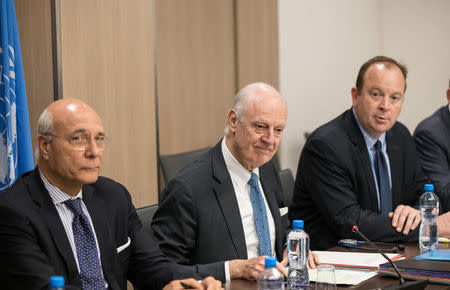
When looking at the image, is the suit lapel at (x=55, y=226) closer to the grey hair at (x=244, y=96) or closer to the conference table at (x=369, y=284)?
the conference table at (x=369, y=284)

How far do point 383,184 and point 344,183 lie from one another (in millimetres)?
271

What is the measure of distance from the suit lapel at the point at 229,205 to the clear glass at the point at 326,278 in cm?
50

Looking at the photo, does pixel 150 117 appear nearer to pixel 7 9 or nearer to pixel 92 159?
pixel 7 9

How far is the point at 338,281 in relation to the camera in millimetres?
1959

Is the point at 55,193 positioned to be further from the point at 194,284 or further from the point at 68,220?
the point at 194,284

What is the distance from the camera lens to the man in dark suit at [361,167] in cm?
294

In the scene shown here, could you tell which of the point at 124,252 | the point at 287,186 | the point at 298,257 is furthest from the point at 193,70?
the point at 124,252

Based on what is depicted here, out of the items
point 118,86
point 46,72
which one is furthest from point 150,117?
point 46,72

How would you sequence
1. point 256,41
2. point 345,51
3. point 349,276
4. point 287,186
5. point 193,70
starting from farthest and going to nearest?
point 345,51, point 256,41, point 193,70, point 287,186, point 349,276

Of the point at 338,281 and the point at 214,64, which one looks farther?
the point at 214,64

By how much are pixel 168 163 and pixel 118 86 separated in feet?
1.98

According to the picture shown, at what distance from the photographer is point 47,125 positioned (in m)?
1.88

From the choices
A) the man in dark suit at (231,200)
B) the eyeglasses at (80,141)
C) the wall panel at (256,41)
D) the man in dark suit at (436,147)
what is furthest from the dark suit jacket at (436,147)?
the eyeglasses at (80,141)

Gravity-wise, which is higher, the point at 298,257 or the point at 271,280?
the point at 271,280
